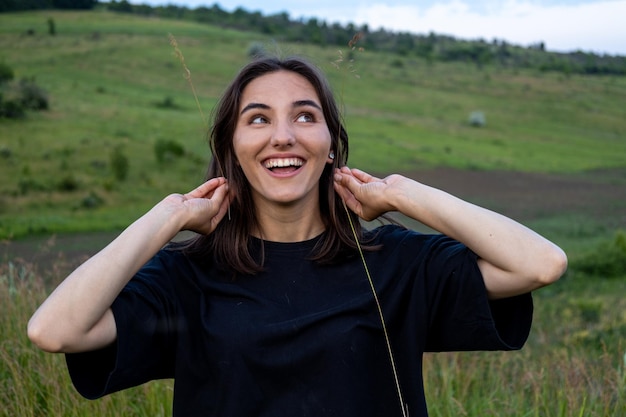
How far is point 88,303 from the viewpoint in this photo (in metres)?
2.31

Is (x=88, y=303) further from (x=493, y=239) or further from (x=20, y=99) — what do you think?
(x=20, y=99)

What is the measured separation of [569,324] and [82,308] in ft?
28.8

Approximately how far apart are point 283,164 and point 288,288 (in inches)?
16.1

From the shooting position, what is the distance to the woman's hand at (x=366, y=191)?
272cm

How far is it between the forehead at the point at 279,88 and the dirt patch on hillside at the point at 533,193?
1275 cm

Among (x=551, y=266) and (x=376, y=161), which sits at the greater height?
(x=551, y=266)

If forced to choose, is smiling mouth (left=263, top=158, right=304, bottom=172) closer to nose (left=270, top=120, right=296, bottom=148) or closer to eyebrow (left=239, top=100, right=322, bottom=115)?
nose (left=270, top=120, right=296, bottom=148)

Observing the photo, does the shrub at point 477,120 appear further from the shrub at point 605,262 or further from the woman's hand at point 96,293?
the woman's hand at point 96,293

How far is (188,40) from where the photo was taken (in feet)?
206

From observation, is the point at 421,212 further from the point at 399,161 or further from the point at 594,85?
the point at 594,85

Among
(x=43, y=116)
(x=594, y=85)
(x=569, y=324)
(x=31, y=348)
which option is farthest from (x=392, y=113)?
(x=31, y=348)

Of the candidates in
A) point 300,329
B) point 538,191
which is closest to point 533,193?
point 538,191

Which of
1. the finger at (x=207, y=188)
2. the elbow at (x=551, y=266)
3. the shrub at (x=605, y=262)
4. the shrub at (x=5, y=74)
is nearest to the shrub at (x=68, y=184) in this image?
the shrub at (x=605, y=262)

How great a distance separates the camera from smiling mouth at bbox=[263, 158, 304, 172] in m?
2.67
